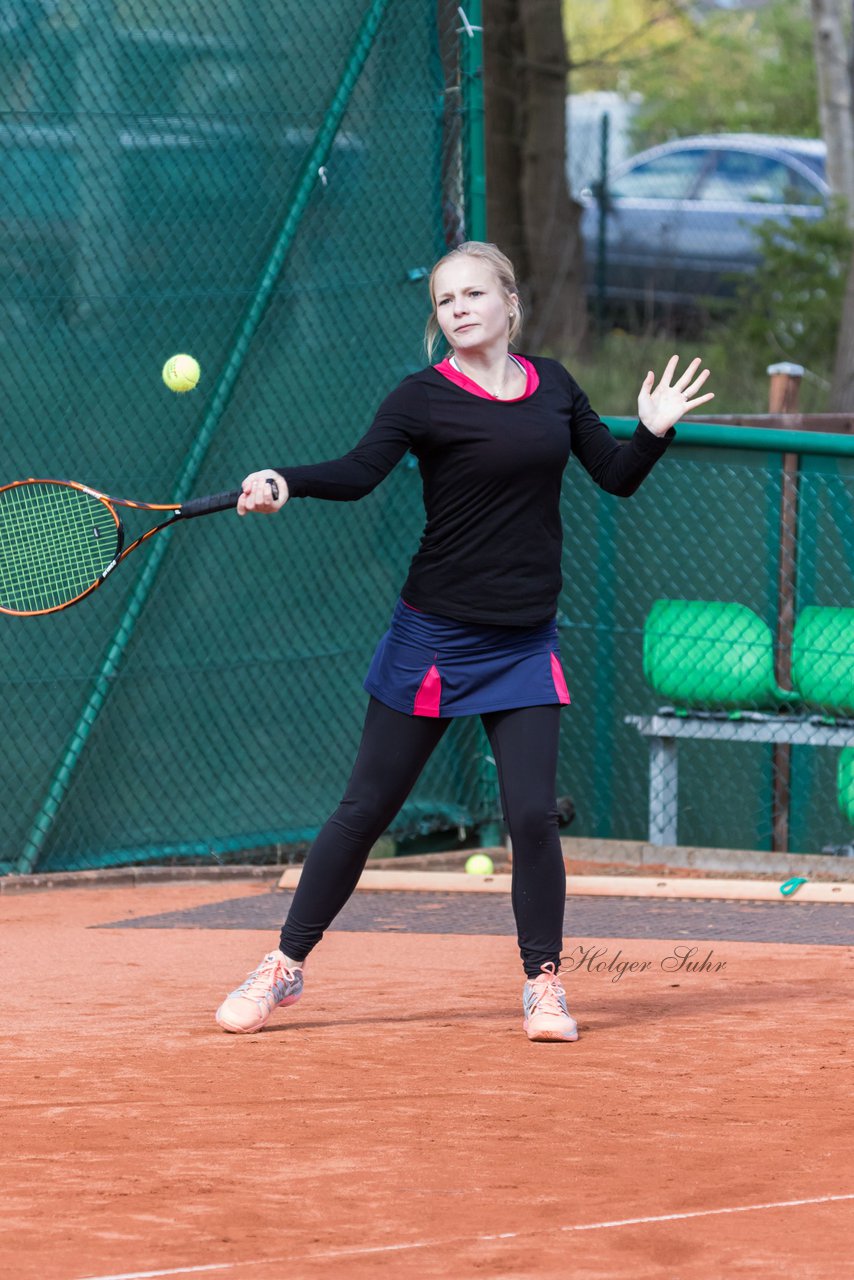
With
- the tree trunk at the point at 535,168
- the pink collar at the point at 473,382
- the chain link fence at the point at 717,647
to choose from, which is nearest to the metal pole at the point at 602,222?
the tree trunk at the point at 535,168

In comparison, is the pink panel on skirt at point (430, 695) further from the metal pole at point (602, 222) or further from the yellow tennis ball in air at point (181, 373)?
the metal pole at point (602, 222)

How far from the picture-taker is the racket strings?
231 inches

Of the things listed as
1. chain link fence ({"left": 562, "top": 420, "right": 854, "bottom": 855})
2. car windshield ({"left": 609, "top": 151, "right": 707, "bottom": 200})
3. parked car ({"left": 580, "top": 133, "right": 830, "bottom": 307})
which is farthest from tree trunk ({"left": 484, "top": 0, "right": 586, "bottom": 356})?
chain link fence ({"left": 562, "top": 420, "right": 854, "bottom": 855})

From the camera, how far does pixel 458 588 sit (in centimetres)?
467

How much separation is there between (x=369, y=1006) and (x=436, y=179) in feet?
10.6

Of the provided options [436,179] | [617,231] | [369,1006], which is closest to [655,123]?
[617,231]

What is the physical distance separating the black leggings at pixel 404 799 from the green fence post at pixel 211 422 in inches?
80.8

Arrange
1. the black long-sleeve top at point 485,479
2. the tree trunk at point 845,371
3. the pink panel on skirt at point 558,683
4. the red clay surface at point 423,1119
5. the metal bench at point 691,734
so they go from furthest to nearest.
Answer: the tree trunk at point 845,371
the metal bench at point 691,734
the pink panel on skirt at point 558,683
the black long-sleeve top at point 485,479
the red clay surface at point 423,1119

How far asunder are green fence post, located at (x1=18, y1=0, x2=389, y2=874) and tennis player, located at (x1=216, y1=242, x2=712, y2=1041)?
6.79ft

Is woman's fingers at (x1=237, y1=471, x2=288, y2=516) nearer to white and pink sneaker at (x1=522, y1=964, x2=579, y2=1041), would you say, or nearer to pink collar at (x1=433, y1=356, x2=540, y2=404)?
pink collar at (x1=433, y1=356, x2=540, y2=404)

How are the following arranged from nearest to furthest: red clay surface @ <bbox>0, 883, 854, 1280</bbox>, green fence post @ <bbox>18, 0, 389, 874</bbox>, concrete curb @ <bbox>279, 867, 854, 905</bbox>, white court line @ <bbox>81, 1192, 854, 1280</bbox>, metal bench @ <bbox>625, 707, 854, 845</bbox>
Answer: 1. white court line @ <bbox>81, 1192, 854, 1280</bbox>
2. red clay surface @ <bbox>0, 883, 854, 1280</bbox>
3. concrete curb @ <bbox>279, 867, 854, 905</bbox>
4. green fence post @ <bbox>18, 0, 389, 874</bbox>
5. metal bench @ <bbox>625, 707, 854, 845</bbox>

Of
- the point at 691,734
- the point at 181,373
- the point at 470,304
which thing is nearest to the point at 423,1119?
the point at 470,304

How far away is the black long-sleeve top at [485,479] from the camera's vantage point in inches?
181

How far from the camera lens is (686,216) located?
59.6ft
